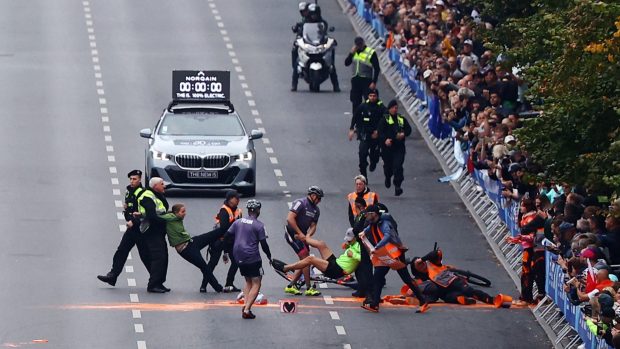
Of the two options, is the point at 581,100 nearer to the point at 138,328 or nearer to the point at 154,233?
the point at 138,328

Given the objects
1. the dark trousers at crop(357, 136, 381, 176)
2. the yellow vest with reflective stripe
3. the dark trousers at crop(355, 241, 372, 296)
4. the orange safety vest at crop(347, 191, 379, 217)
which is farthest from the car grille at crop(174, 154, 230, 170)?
the dark trousers at crop(355, 241, 372, 296)

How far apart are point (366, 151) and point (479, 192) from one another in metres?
2.85

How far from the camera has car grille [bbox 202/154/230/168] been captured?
38281 mm

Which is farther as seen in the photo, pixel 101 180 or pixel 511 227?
pixel 101 180

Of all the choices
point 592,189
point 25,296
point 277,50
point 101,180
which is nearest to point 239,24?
point 277,50

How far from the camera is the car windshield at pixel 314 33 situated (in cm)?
4966

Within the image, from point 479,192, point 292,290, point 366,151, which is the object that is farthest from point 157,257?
point 366,151

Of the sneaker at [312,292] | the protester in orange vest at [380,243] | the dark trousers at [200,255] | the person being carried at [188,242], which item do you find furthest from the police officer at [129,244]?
the protester in orange vest at [380,243]

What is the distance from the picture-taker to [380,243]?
3038 cm

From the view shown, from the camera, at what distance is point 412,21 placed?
159ft

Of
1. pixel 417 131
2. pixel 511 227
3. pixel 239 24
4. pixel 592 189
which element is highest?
pixel 592 189

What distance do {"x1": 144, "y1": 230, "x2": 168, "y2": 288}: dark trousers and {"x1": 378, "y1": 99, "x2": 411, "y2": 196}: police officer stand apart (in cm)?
877

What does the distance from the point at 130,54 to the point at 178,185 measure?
50.3ft

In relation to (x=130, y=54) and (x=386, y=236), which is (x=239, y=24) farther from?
(x=386, y=236)
